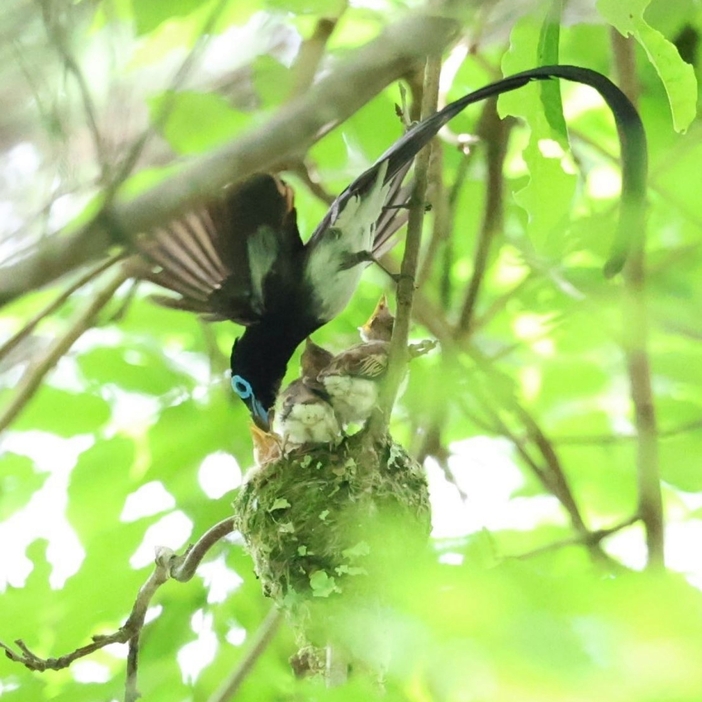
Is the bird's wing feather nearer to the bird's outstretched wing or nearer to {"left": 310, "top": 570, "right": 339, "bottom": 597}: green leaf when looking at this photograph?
the bird's outstretched wing

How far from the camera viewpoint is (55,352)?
1.94 meters

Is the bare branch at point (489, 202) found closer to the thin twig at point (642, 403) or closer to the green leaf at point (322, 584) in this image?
the thin twig at point (642, 403)

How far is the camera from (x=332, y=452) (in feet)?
5.96

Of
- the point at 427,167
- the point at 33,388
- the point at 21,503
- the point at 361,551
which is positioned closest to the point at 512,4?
the point at 427,167

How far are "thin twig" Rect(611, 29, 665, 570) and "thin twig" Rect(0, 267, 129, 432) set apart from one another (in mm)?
997

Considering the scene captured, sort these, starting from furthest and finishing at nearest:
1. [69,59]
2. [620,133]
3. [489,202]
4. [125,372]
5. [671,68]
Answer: [489,202], [125,372], [620,133], [671,68], [69,59]

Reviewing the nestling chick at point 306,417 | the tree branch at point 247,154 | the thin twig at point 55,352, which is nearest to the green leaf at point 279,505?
the nestling chick at point 306,417

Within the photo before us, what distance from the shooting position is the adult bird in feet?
5.85

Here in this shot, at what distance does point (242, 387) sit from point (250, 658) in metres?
0.55

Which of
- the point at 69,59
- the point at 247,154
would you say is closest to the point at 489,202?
the point at 247,154

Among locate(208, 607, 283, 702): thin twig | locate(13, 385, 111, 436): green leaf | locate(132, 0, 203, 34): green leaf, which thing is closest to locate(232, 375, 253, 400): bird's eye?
locate(13, 385, 111, 436): green leaf

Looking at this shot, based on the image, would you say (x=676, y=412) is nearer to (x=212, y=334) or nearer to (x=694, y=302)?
(x=694, y=302)

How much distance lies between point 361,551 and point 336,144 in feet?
2.63

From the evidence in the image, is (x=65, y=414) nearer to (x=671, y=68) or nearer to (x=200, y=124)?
(x=200, y=124)
